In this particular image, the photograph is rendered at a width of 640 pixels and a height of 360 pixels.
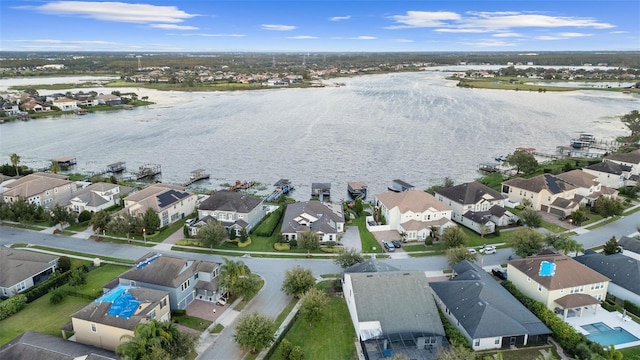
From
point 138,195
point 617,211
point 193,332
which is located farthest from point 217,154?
point 617,211

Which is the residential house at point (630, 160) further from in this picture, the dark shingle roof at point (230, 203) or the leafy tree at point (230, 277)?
the leafy tree at point (230, 277)

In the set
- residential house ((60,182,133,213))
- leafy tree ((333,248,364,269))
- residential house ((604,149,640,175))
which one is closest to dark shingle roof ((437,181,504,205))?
leafy tree ((333,248,364,269))

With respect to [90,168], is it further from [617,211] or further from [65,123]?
[617,211]

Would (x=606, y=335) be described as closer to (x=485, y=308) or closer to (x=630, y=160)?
(x=485, y=308)

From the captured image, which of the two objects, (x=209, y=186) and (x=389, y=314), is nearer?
(x=389, y=314)

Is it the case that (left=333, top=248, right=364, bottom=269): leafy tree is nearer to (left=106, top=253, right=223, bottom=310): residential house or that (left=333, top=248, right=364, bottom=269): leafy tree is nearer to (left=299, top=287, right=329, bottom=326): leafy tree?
(left=299, top=287, right=329, bottom=326): leafy tree

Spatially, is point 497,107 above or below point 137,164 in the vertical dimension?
above
